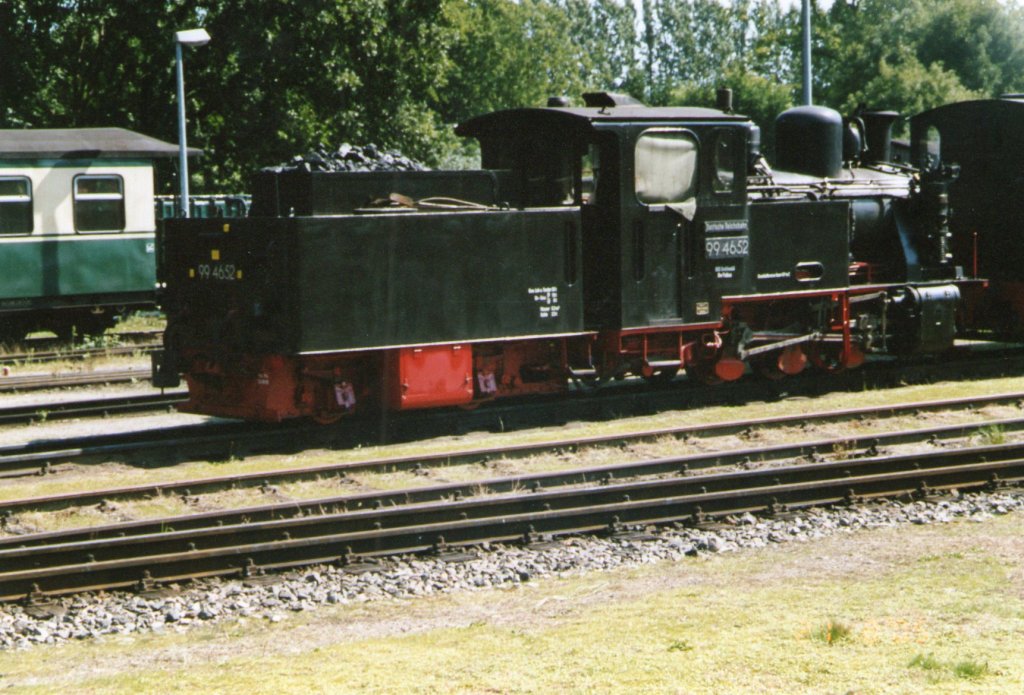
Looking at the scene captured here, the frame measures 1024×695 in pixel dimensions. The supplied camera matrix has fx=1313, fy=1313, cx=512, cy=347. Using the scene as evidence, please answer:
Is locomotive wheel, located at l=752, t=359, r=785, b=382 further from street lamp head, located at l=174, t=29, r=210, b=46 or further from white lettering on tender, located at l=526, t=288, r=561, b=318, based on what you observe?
street lamp head, located at l=174, t=29, r=210, b=46

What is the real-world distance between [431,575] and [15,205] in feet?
43.4

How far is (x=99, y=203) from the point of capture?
19.8 m

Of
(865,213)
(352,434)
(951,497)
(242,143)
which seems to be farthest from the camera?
(242,143)

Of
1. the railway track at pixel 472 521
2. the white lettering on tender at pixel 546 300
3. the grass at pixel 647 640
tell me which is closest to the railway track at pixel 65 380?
the white lettering on tender at pixel 546 300

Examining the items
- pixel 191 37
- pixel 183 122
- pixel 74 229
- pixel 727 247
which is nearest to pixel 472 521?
pixel 727 247

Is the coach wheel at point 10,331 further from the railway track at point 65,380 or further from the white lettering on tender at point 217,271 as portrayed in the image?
the white lettering on tender at point 217,271

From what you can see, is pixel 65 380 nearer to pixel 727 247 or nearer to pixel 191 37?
pixel 191 37

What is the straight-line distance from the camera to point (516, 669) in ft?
19.7

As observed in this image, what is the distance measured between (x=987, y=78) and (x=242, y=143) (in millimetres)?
29511

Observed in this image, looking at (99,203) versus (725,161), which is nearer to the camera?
(725,161)


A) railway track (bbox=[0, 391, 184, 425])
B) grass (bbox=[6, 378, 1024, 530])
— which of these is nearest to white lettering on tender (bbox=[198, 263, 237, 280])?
grass (bbox=[6, 378, 1024, 530])

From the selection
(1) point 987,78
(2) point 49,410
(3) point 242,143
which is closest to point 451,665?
(2) point 49,410

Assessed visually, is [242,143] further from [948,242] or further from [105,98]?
[948,242]

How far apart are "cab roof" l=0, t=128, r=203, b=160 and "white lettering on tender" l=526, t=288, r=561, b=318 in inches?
379
